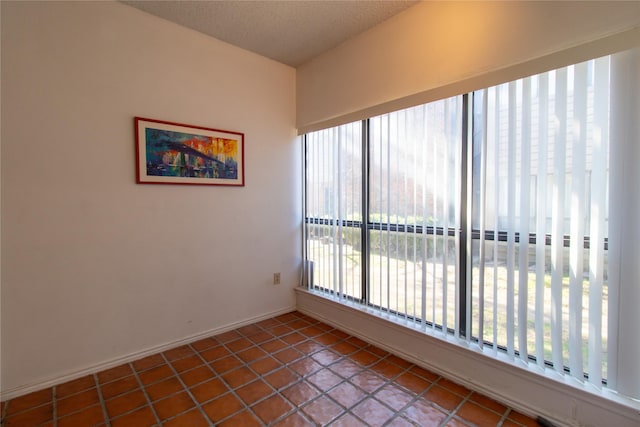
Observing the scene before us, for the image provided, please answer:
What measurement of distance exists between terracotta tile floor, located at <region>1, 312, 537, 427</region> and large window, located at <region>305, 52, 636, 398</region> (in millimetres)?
392

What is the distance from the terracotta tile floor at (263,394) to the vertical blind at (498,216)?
0.41 meters

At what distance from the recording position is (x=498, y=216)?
175 cm

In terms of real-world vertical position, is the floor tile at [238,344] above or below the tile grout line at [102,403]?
above

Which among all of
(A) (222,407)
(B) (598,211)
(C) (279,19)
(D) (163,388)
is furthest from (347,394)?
(C) (279,19)

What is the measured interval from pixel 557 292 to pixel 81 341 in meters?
3.01

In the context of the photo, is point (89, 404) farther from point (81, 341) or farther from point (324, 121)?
point (324, 121)

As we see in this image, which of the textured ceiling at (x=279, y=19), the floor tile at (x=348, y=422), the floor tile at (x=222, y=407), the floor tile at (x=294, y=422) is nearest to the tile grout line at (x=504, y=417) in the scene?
the floor tile at (x=348, y=422)

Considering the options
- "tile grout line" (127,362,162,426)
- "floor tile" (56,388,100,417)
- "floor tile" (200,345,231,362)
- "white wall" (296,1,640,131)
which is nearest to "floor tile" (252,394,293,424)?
"tile grout line" (127,362,162,426)

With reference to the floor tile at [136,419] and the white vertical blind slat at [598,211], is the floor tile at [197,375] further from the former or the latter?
the white vertical blind slat at [598,211]

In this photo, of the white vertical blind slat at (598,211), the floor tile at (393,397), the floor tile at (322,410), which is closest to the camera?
the white vertical blind slat at (598,211)

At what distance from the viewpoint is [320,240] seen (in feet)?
9.88

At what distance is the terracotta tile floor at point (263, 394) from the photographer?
1.62 meters

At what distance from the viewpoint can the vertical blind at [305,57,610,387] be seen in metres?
1.47

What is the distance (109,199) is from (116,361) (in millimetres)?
1198
